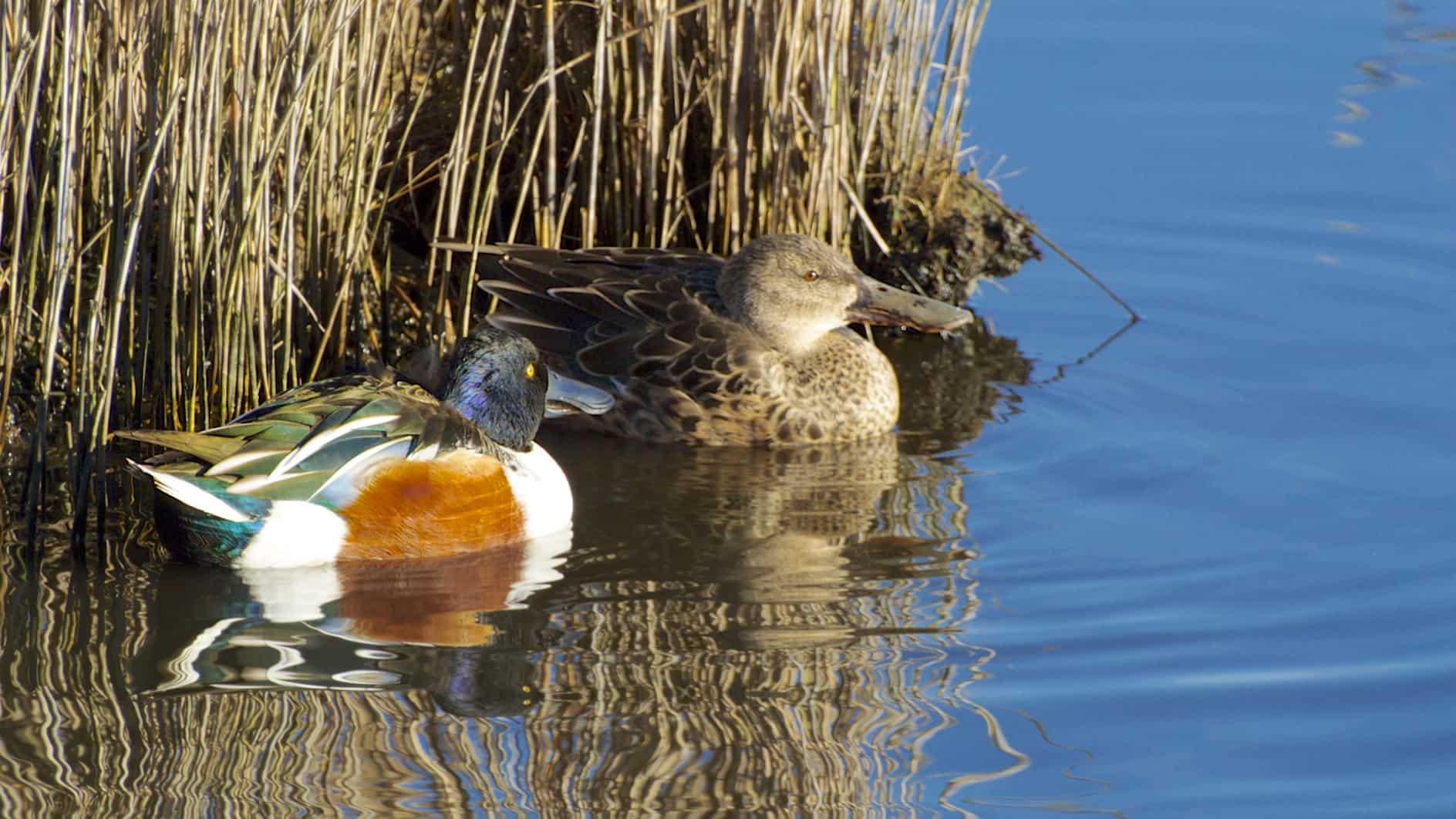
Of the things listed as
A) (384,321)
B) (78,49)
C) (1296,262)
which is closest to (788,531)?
(384,321)

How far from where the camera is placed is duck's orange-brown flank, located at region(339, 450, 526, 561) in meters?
4.84

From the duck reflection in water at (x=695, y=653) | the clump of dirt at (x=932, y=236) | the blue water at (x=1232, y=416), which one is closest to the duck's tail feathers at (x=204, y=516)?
the duck reflection in water at (x=695, y=653)

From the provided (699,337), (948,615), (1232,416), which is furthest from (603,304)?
(1232,416)

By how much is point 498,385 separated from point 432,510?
50 cm

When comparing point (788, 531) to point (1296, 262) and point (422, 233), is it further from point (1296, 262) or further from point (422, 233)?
point (1296, 262)

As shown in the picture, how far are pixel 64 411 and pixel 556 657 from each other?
6.91ft

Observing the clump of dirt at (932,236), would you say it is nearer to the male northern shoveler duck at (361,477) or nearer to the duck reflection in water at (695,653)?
the duck reflection in water at (695,653)

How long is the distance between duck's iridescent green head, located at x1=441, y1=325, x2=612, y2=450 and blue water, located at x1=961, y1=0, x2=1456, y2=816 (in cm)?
139

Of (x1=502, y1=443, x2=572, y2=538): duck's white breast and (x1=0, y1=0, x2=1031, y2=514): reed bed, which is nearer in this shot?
(x1=0, y1=0, x2=1031, y2=514): reed bed

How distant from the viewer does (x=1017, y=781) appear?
3873 millimetres

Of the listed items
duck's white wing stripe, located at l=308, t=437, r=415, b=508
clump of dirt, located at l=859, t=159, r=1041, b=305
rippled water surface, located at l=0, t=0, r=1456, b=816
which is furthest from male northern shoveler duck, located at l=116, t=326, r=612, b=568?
clump of dirt, located at l=859, t=159, r=1041, b=305

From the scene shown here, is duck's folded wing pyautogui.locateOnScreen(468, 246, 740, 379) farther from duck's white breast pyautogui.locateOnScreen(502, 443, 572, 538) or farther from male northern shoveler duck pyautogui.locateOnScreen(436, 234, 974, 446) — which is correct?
duck's white breast pyautogui.locateOnScreen(502, 443, 572, 538)

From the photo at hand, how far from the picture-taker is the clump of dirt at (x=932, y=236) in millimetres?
7199

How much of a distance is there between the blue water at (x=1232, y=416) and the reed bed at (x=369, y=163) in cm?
85
